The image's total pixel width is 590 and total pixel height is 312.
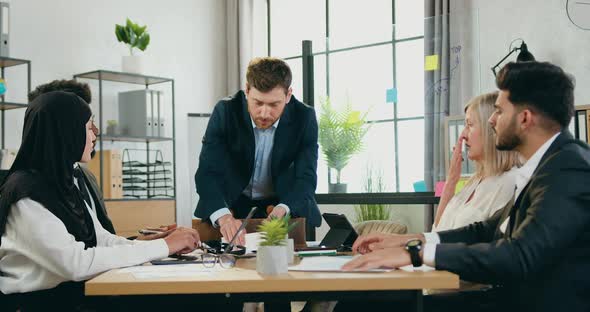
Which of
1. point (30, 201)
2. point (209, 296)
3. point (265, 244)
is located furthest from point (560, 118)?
point (30, 201)

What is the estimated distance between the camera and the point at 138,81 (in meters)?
7.01

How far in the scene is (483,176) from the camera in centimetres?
277

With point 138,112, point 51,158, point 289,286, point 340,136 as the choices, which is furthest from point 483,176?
point 138,112

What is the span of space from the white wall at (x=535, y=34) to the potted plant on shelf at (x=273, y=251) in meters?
3.76

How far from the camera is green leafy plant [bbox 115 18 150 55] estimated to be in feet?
22.0

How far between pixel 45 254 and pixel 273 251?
606mm

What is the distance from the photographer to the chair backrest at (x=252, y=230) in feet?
8.30

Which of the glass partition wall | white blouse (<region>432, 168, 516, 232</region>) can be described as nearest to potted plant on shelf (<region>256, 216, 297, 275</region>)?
white blouse (<region>432, 168, 516, 232</region>)

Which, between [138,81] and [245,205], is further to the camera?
[138,81]

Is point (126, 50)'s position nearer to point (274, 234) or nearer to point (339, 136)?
point (339, 136)

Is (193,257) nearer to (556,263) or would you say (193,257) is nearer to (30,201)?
(30,201)

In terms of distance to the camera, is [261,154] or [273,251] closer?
[273,251]

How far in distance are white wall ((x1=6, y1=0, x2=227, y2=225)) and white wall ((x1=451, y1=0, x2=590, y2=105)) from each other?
2.87 meters

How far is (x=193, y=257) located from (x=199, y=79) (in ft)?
19.1
